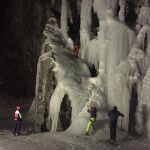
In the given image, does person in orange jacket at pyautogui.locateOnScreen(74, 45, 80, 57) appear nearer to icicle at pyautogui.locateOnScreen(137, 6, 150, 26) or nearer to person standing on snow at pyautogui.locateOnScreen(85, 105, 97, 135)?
icicle at pyautogui.locateOnScreen(137, 6, 150, 26)

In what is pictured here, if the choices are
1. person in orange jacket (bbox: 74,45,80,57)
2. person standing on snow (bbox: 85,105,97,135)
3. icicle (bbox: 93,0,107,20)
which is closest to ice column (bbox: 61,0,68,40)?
person in orange jacket (bbox: 74,45,80,57)

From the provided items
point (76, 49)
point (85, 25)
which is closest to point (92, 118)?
point (85, 25)

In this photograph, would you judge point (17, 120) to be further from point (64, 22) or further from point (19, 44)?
point (19, 44)

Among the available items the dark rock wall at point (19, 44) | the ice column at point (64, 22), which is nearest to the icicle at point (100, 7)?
the ice column at point (64, 22)

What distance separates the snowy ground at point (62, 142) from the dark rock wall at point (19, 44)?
12.8 metres

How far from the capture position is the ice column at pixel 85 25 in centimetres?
2514

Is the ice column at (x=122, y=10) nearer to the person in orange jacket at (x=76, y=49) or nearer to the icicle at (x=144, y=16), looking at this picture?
the icicle at (x=144, y=16)

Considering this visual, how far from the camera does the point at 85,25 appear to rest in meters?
25.2

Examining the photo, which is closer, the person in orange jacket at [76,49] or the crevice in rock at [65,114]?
the crevice in rock at [65,114]

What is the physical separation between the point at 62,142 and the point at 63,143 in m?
0.21

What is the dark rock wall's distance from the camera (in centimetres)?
3381

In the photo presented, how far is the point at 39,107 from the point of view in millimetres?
25766

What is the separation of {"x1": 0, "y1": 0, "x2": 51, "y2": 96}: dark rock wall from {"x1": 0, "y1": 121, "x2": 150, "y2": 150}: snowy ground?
12.8 metres

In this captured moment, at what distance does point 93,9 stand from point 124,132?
7176mm
